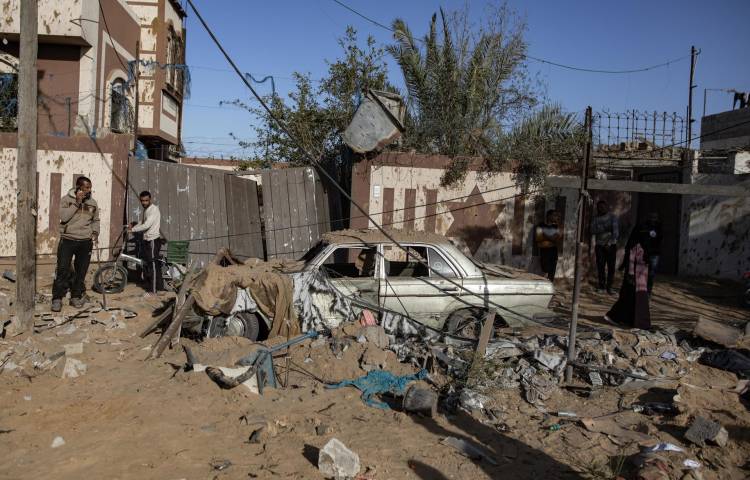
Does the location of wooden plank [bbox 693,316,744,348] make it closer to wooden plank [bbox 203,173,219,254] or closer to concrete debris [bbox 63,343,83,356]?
concrete debris [bbox 63,343,83,356]

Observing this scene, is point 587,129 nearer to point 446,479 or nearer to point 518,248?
point 446,479

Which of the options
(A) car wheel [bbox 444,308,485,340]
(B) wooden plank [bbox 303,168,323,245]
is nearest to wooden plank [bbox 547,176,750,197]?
(A) car wheel [bbox 444,308,485,340]

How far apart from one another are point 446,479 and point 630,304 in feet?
18.1

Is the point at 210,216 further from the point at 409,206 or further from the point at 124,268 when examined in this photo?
the point at 409,206

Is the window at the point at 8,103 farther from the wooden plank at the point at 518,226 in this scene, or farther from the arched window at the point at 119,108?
the wooden plank at the point at 518,226

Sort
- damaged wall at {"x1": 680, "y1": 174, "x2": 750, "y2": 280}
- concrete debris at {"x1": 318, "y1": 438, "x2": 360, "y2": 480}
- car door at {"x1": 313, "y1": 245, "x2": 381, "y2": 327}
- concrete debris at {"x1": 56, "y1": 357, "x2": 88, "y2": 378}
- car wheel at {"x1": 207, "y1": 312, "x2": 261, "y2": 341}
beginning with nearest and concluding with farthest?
1. concrete debris at {"x1": 318, "y1": 438, "x2": 360, "y2": 480}
2. concrete debris at {"x1": 56, "y1": 357, "x2": 88, "y2": 378}
3. car wheel at {"x1": 207, "y1": 312, "x2": 261, "y2": 341}
4. car door at {"x1": 313, "y1": 245, "x2": 381, "y2": 327}
5. damaged wall at {"x1": 680, "y1": 174, "x2": 750, "y2": 280}

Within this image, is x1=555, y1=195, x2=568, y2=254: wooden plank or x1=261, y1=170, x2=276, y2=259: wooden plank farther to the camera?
x1=555, y1=195, x2=568, y2=254: wooden plank

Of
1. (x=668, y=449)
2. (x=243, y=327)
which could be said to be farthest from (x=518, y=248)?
(x=668, y=449)

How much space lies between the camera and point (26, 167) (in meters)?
7.05

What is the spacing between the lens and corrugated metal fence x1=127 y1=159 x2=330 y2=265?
10984 mm

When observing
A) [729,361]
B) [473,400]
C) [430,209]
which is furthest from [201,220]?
[729,361]

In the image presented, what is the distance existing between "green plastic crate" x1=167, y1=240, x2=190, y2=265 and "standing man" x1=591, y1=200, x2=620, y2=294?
7.52m

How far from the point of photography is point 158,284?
972cm

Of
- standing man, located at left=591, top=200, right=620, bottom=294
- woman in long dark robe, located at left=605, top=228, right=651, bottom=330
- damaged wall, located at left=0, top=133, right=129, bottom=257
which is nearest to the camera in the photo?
woman in long dark robe, located at left=605, top=228, right=651, bottom=330
